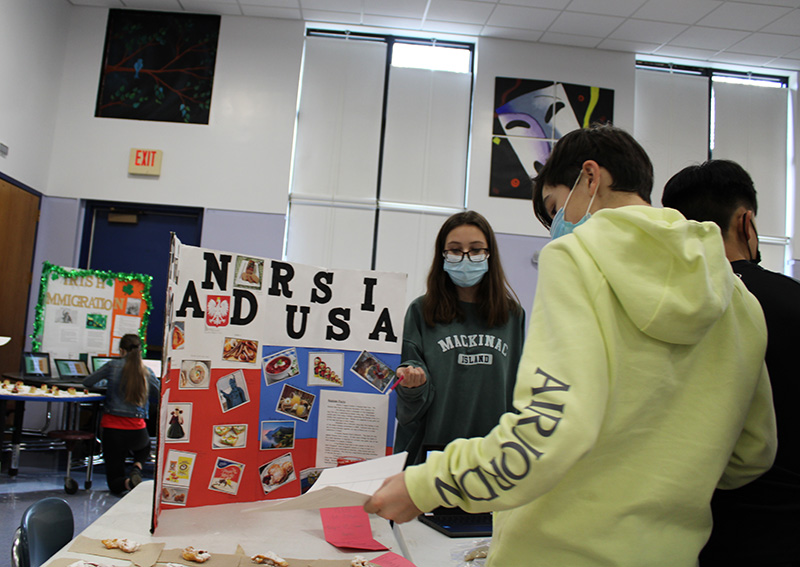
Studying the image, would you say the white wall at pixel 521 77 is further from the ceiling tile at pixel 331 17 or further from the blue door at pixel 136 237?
the blue door at pixel 136 237

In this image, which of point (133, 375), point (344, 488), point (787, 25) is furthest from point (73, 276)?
point (787, 25)

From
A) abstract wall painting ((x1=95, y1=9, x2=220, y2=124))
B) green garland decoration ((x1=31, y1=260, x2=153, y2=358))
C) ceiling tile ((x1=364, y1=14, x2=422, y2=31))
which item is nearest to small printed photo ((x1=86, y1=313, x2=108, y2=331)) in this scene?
green garland decoration ((x1=31, y1=260, x2=153, y2=358))

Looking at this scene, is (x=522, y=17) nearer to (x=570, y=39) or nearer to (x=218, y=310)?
(x=570, y=39)

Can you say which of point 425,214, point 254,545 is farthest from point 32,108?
point 254,545

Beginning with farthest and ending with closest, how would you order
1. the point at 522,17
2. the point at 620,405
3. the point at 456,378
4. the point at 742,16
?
the point at 522,17, the point at 742,16, the point at 456,378, the point at 620,405

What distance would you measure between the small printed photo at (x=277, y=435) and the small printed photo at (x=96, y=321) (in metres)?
4.64

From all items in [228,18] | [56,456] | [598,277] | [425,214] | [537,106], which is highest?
[228,18]

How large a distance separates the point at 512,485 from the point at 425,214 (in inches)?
213

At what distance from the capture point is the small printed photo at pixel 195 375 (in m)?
1.54

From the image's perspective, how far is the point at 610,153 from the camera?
0.98 m

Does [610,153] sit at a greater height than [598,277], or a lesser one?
greater

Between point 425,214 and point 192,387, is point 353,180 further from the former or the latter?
point 192,387

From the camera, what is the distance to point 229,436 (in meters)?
1.61

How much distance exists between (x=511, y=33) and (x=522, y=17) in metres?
0.33
